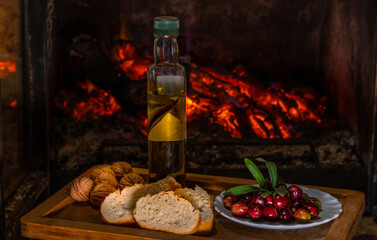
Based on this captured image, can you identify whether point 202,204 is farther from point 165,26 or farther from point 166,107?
point 165,26

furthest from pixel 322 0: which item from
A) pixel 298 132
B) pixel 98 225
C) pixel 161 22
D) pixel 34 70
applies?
pixel 98 225

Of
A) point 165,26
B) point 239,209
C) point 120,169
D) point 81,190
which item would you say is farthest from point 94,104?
point 239,209

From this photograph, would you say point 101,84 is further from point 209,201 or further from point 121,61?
point 209,201

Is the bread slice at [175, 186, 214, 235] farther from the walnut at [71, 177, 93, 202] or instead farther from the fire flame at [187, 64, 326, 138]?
the fire flame at [187, 64, 326, 138]

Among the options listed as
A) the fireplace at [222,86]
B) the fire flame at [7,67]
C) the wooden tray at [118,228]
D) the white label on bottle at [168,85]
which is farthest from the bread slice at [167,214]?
the fireplace at [222,86]

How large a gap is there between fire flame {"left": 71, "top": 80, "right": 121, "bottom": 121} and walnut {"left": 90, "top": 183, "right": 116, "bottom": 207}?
1.25 metres

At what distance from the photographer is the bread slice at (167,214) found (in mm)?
1026

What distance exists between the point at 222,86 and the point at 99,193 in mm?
1374

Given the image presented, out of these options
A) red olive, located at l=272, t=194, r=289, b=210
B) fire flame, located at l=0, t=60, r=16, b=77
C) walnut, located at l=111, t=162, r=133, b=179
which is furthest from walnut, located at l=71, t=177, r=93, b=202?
fire flame, located at l=0, t=60, r=16, b=77

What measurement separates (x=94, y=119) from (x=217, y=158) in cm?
62

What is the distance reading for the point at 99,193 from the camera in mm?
1183

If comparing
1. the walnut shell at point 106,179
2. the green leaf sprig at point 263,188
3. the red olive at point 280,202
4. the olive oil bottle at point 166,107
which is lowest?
the walnut shell at point 106,179

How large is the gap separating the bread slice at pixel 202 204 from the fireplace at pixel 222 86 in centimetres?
105

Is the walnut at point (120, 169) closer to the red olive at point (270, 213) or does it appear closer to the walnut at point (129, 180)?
the walnut at point (129, 180)
